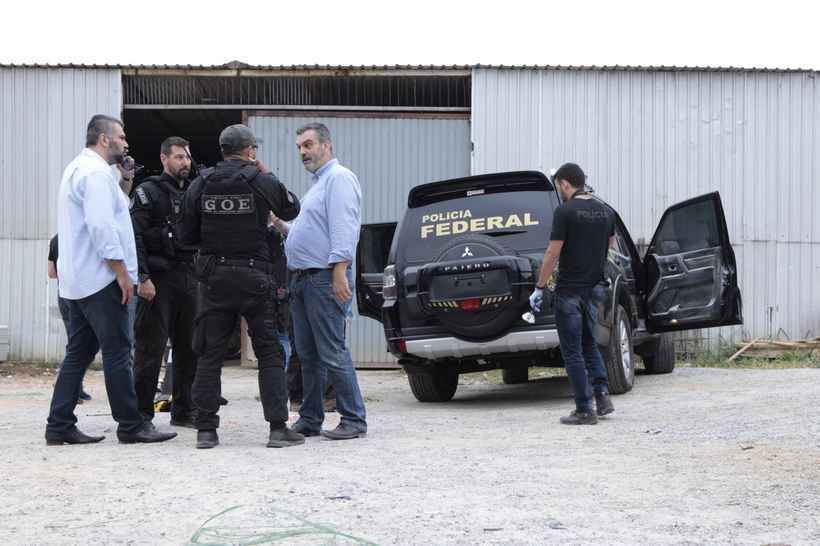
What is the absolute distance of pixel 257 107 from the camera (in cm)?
1512

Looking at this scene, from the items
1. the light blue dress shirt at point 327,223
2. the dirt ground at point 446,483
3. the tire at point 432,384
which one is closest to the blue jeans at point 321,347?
the light blue dress shirt at point 327,223

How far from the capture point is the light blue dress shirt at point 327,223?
6.66 m

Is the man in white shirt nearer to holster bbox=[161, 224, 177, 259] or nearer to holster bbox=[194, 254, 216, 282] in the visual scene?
holster bbox=[194, 254, 216, 282]

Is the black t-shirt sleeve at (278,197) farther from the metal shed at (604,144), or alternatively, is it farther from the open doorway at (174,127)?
the open doorway at (174,127)

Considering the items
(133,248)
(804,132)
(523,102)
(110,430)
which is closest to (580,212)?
(133,248)

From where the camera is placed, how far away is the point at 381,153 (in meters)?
15.0

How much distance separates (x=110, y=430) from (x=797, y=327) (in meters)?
9.85

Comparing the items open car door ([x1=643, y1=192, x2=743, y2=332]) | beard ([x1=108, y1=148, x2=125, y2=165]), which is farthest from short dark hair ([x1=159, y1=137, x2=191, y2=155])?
open car door ([x1=643, y1=192, x2=743, y2=332])

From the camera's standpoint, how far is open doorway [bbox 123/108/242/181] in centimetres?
1695

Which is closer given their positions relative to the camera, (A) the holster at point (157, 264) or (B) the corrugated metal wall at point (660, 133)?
(A) the holster at point (157, 264)


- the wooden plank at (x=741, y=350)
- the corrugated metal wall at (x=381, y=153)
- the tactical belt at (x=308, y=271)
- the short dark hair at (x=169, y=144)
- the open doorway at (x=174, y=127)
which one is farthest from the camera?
the open doorway at (x=174, y=127)

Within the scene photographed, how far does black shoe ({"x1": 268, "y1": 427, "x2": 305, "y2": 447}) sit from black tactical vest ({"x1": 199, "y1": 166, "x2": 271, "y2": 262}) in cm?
105

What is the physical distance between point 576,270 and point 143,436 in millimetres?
3104

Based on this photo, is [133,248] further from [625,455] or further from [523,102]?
[523,102]
